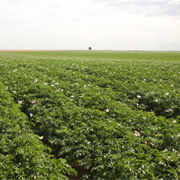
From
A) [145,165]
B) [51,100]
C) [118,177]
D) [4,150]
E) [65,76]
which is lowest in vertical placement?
[118,177]

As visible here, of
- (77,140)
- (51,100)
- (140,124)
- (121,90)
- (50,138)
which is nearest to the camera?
(77,140)

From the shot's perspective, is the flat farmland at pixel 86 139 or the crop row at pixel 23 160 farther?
the flat farmland at pixel 86 139

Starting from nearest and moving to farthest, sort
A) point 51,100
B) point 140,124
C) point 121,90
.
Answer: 1. point 140,124
2. point 51,100
3. point 121,90

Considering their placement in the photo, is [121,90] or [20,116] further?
[121,90]

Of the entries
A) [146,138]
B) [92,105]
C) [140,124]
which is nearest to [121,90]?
[92,105]

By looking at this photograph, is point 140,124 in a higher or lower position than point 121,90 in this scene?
lower

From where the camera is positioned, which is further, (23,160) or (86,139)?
(86,139)

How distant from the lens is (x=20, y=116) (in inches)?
227

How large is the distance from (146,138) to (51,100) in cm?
426

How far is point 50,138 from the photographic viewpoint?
521cm

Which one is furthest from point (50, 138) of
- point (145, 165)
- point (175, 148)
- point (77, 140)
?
point (175, 148)

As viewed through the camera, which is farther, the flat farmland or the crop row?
the flat farmland

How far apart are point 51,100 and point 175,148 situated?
5074 mm

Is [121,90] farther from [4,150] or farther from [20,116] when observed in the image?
[4,150]
